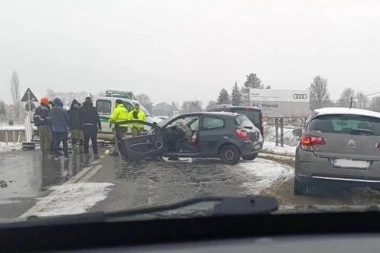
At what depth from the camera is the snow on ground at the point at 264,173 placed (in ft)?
29.9

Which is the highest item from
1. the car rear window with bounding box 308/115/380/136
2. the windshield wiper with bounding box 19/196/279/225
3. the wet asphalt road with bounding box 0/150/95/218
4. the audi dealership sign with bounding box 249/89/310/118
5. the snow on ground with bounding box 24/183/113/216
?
the audi dealership sign with bounding box 249/89/310/118

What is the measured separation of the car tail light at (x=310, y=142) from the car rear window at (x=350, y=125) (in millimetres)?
154

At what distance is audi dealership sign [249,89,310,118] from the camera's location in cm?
2312

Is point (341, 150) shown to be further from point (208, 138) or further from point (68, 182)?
point (208, 138)

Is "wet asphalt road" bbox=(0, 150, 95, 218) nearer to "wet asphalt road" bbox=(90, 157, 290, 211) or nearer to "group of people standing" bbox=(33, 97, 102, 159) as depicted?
"group of people standing" bbox=(33, 97, 102, 159)

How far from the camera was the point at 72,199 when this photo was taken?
25.7 feet

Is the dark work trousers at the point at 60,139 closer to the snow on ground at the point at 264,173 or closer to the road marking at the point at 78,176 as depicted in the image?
the road marking at the point at 78,176

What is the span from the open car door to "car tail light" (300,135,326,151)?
5.16 metres

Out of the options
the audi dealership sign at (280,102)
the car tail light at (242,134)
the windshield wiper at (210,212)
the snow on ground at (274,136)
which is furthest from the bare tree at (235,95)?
the windshield wiper at (210,212)

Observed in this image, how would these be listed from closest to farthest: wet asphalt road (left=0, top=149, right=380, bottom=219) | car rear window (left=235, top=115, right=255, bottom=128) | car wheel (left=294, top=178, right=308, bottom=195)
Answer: wet asphalt road (left=0, top=149, right=380, bottom=219) < car wheel (left=294, top=178, right=308, bottom=195) < car rear window (left=235, top=115, right=255, bottom=128)

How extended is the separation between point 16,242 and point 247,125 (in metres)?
11.3

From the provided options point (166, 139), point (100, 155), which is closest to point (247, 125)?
point (166, 139)

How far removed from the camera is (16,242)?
2369 millimetres

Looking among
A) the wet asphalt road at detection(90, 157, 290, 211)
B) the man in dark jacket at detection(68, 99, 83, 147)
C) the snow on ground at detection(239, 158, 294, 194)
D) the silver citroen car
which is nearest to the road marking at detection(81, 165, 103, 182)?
the wet asphalt road at detection(90, 157, 290, 211)
